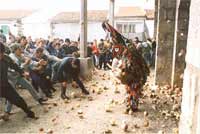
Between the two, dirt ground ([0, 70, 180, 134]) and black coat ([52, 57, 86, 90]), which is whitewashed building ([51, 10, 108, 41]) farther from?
black coat ([52, 57, 86, 90])

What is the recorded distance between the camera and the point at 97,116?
7891mm

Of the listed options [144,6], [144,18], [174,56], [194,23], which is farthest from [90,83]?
[144,6]

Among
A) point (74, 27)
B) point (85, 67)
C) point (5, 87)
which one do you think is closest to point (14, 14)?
point (74, 27)

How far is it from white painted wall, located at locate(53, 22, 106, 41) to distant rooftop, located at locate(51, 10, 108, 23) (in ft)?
1.61

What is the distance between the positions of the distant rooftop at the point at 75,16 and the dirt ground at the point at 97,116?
1080 inches

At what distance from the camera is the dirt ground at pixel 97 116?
22.9 ft

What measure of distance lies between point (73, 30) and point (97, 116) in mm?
29594

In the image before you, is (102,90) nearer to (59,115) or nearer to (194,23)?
(59,115)

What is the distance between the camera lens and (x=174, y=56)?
35.1 ft

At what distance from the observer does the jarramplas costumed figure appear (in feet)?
25.7

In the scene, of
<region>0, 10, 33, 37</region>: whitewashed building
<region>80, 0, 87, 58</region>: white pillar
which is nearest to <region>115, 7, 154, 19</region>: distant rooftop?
<region>0, 10, 33, 37</region>: whitewashed building

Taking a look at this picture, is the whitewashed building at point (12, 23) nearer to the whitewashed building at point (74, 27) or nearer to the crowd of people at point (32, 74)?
the whitewashed building at point (74, 27)

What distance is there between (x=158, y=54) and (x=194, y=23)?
406 inches

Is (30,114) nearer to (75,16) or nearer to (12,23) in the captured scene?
(12,23)
